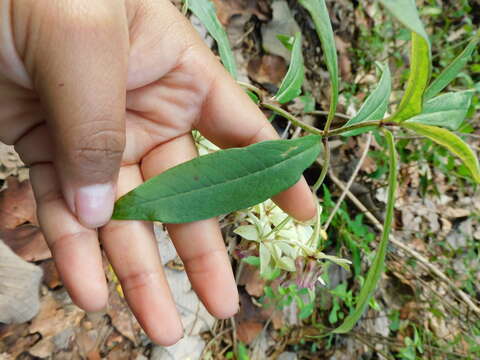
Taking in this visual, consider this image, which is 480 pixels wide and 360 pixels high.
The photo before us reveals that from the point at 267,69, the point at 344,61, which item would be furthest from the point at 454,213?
the point at 267,69

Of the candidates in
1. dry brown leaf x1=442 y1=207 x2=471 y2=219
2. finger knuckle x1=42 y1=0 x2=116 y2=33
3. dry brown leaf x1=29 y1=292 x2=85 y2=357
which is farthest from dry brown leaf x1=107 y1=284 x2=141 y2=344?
dry brown leaf x1=442 y1=207 x2=471 y2=219

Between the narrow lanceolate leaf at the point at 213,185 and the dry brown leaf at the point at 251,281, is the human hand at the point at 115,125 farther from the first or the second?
the dry brown leaf at the point at 251,281

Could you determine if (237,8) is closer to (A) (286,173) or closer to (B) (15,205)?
(B) (15,205)

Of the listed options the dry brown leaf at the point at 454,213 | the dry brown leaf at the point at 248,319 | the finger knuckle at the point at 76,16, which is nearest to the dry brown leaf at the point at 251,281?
the dry brown leaf at the point at 248,319

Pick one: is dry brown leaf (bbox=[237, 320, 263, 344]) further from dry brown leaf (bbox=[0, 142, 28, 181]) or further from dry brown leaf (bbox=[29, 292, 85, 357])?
dry brown leaf (bbox=[0, 142, 28, 181])

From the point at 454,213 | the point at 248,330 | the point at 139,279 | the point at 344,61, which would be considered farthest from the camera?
the point at 454,213
